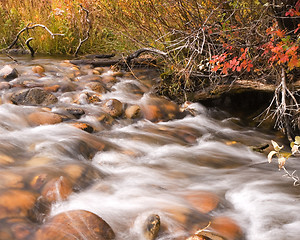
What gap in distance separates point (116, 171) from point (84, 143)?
502 millimetres

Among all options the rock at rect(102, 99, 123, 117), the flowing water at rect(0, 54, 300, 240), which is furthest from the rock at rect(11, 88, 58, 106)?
the rock at rect(102, 99, 123, 117)

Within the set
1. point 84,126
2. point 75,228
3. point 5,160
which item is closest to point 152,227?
point 75,228

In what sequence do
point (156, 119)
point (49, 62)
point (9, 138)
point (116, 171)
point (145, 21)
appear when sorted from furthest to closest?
point (49, 62) → point (145, 21) → point (156, 119) → point (9, 138) → point (116, 171)

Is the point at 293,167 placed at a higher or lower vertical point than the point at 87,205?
lower

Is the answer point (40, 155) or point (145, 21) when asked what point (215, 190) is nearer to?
point (40, 155)

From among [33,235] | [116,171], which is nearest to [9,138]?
[116,171]

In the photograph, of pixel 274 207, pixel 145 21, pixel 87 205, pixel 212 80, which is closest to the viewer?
pixel 87 205

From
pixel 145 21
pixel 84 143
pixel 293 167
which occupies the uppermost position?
pixel 145 21

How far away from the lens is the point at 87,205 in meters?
2.15

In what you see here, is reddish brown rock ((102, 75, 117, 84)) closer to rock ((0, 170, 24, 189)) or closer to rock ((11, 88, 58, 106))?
rock ((11, 88, 58, 106))

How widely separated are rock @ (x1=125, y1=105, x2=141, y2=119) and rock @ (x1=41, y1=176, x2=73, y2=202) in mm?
1906

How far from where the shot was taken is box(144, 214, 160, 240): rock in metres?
1.88

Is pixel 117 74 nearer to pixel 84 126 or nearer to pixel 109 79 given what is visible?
pixel 109 79

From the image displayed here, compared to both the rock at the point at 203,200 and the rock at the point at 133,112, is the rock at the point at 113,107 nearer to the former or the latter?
the rock at the point at 133,112
